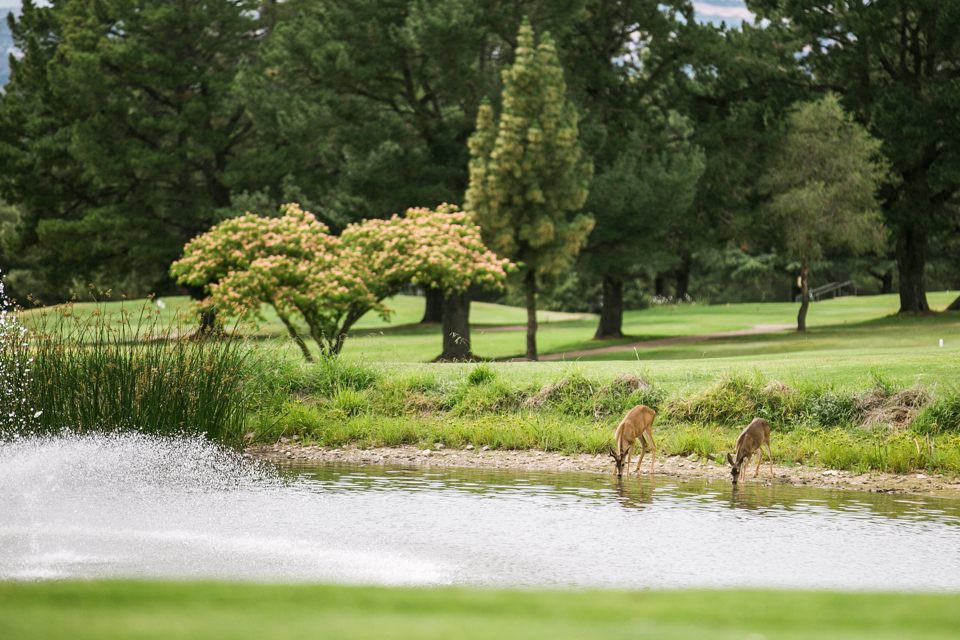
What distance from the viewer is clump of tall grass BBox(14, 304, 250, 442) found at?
9914mm

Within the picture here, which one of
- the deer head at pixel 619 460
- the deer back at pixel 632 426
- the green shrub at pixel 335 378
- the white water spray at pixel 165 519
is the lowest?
the deer head at pixel 619 460

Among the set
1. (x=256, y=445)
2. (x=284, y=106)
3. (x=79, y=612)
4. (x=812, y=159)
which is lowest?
(x=256, y=445)

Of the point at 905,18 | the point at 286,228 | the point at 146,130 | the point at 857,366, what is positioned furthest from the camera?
the point at 146,130

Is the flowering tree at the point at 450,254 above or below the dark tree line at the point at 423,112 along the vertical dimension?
below

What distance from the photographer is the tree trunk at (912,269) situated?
104ft

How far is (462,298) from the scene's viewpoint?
27656mm

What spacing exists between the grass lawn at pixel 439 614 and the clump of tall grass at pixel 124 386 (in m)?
6.48

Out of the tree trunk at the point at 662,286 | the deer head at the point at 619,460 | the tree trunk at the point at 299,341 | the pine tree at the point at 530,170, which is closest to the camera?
the deer head at the point at 619,460

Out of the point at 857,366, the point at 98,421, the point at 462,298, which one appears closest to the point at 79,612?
the point at 98,421

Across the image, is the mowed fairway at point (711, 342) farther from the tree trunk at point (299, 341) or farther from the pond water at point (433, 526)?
the pond water at point (433, 526)

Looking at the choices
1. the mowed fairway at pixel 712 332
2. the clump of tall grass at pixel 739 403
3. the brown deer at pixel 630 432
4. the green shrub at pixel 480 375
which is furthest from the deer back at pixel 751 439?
the mowed fairway at pixel 712 332

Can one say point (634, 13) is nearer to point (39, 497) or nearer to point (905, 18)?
point (905, 18)

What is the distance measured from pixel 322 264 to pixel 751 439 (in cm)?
1030

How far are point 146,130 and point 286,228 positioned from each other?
16580 millimetres
